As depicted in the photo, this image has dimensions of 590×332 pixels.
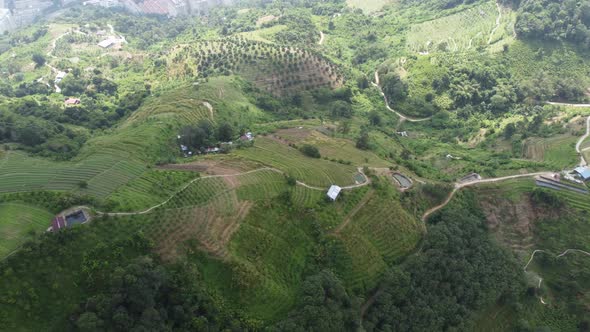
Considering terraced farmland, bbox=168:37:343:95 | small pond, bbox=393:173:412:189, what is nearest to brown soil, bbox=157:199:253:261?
small pond, bbox=393:173:412:189

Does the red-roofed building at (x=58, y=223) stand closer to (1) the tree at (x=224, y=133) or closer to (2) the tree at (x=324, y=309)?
(2) the tree at (x=324, y=309)

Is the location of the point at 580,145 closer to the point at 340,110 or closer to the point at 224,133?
the point at 340,110

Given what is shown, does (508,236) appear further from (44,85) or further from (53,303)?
(44,85)

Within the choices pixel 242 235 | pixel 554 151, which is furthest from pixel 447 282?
pixel 554 151

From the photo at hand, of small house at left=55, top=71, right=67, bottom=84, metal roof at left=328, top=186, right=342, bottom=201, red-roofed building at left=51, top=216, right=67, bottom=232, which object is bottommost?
small house at left=55, top=71, right=67, bottom=84

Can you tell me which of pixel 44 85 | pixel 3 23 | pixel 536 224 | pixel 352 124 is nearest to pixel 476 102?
pixel 352 124

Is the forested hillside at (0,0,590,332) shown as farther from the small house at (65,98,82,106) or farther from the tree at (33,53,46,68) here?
the tree at (33,53,46,68)

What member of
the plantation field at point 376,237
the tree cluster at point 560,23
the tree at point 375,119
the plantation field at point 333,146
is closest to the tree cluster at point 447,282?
the plantation field at point 376,237
